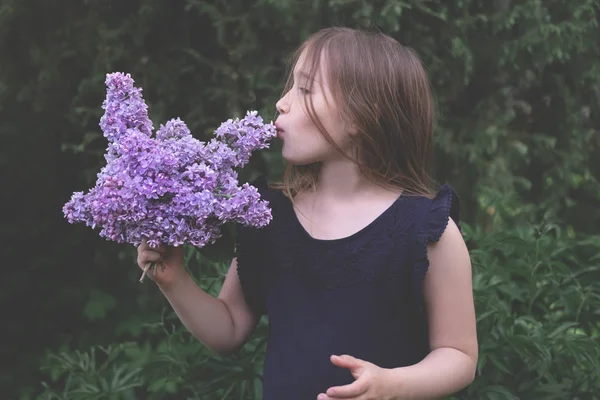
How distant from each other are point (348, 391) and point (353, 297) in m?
0.24

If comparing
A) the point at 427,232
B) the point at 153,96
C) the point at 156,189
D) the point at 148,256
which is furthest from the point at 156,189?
the point at 153,96

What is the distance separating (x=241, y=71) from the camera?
12.5 ft

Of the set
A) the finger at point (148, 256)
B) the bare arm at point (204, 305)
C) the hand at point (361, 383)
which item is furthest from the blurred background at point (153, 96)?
the hand at point (361, 383)

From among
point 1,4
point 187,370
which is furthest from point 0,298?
point 187,370

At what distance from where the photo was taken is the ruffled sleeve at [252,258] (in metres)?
1.96

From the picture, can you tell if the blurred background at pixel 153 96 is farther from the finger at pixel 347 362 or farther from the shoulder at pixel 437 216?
the finger at pixel 347 362

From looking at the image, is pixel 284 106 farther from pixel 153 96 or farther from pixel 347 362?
pixel 153 96

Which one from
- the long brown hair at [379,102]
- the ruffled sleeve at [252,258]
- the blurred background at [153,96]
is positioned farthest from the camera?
the blurred background at [153,96]

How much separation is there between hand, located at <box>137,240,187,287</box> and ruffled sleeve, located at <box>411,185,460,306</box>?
454mm

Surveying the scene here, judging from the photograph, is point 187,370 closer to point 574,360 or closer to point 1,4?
point 574,360

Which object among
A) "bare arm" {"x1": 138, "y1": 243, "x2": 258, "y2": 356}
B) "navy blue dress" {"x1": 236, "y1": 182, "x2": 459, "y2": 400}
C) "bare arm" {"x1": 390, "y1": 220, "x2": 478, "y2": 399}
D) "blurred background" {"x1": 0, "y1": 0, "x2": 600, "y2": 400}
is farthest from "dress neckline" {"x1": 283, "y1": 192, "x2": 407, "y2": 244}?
"blurred background" {"x1": 0, "y1": 0, "x2": 600, "y2": 400}

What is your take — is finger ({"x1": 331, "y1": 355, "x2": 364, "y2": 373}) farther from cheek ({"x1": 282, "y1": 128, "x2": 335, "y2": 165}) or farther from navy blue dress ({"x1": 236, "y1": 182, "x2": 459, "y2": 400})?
cheek ({"x1": 282, "y1": 128, "x2": 335, "y2": 165})

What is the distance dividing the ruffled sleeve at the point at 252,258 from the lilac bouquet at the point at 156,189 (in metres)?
0.22

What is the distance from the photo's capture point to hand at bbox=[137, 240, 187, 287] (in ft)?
5.78
